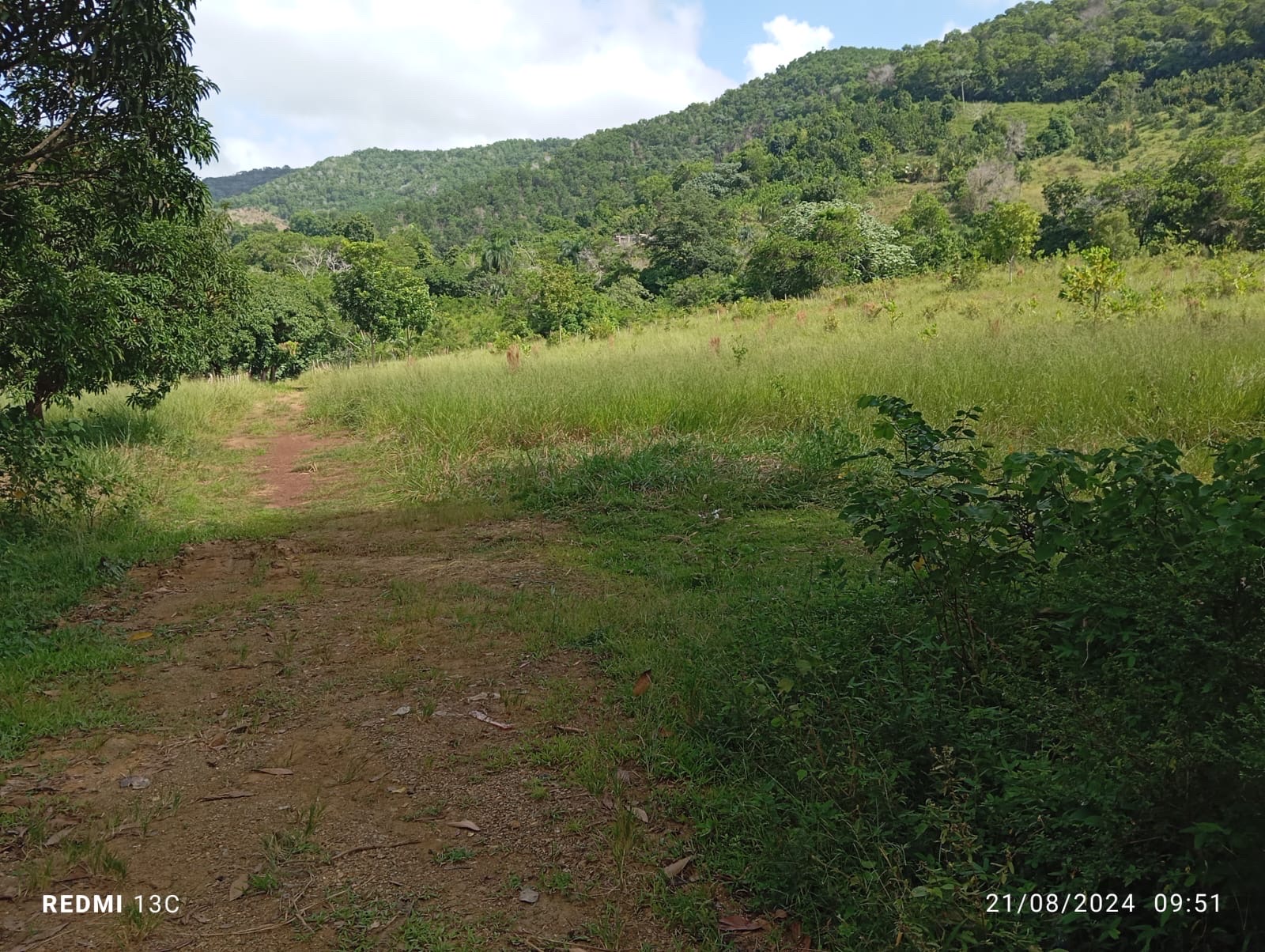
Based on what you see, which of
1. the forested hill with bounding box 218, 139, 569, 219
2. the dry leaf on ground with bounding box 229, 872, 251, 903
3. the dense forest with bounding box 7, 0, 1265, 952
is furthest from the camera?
the forested hill with bounding box 218, 139, 569, 219

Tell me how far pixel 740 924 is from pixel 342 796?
141 centimetres

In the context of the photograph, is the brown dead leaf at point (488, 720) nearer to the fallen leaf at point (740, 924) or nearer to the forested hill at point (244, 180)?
the fallen leaf at point (740, 924)

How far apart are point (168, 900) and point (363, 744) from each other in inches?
33.4

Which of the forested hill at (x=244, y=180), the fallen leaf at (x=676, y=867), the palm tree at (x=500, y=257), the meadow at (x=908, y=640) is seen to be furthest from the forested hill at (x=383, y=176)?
the fallen leaf at (x=676, y=867)

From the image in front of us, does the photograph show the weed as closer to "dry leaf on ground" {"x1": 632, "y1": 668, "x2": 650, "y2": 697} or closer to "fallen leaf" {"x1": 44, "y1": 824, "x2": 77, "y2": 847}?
"dry leaf on ground" {"x1": 632, "y1": 668, "x2": 650, "y2": 697}

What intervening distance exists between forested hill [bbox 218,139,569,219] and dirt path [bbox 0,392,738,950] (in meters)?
129

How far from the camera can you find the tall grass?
6.56 m

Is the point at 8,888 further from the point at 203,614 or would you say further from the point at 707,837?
the point at 203,614

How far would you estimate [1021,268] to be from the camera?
21.5 m

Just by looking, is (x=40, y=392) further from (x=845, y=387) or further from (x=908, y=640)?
(x=908, y=640)

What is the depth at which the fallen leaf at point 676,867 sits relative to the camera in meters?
2.09

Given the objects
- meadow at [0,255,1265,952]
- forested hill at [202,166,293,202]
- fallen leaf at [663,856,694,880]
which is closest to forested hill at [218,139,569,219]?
forested hill at [202,166,293,202]
